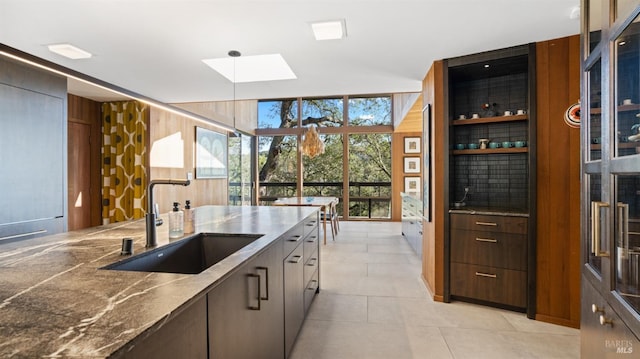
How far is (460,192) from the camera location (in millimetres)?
3445

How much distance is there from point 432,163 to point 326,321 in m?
1.87

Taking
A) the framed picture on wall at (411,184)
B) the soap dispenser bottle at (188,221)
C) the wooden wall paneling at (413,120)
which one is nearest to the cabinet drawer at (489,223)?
the wooden wall paneling at (413,120)

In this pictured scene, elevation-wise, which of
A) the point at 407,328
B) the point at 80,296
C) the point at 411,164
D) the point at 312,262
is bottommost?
the point at 407,328

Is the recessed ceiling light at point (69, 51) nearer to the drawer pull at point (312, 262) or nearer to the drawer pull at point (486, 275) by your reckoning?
the drawer pull at point (312, 262)

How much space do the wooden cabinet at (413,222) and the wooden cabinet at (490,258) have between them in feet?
4.53

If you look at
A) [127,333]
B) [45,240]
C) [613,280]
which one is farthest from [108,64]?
[613,280]

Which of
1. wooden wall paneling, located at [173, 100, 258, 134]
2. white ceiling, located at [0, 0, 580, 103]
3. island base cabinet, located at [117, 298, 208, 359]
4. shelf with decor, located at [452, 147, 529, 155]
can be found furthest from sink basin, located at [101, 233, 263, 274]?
wooden wall paneling, located at [173, 100, 258, 134]

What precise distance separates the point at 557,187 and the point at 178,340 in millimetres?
2951

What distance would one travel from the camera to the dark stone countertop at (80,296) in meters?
0.66

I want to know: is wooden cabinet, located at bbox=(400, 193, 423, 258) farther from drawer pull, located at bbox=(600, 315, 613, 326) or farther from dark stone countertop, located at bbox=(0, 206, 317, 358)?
dark stone countertop, located at bbox=(0, 206, 317, 358)

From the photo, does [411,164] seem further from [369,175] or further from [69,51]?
[69,51]

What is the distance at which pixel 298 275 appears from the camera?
236 cm

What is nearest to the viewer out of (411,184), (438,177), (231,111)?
(438,177)

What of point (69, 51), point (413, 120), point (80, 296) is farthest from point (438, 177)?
point (413, 120)
